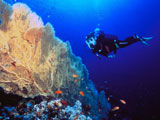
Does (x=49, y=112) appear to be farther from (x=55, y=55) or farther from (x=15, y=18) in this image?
(x=15, y=18)

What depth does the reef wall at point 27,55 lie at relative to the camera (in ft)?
12.1

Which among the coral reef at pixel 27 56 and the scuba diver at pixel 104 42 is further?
the coral reef at pixel 27 56

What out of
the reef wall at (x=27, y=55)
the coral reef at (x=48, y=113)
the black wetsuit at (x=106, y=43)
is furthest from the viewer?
the reef wall at (x=27, y=55)

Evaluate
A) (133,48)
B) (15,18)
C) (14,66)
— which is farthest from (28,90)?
(133,48)

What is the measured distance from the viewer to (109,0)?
47.3 m

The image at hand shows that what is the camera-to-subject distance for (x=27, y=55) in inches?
156

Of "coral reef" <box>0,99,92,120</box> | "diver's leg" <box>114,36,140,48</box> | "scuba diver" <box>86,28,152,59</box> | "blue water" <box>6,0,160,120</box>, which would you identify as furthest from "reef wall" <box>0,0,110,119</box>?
"blue water" <box>6,0,160,120</box>

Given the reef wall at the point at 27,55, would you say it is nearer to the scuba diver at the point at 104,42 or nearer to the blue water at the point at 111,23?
the scuba diver at the point at 104,42

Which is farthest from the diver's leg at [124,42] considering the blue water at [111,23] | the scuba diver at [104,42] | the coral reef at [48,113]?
the blue water at [111,23]

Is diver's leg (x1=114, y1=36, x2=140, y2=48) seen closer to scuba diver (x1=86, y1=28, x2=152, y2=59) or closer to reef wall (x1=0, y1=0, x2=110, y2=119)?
scuba diver (x1=86, y1=28, x2=152, y2=59)

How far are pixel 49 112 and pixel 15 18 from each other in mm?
3171

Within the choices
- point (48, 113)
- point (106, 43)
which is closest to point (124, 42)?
point (106, 43)

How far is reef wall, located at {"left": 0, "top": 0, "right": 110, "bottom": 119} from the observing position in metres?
3.70

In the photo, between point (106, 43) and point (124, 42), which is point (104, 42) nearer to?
point (106, 43)
